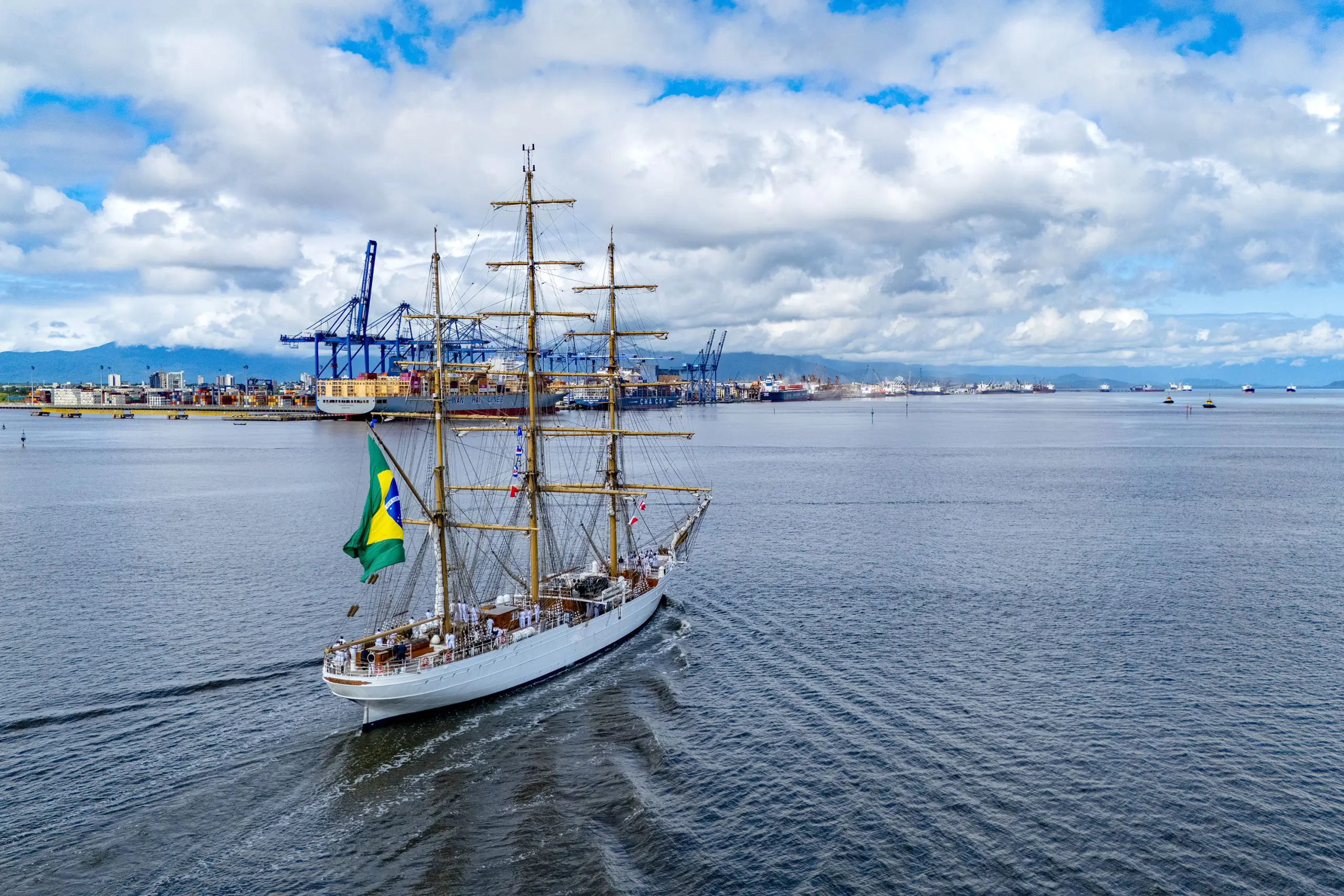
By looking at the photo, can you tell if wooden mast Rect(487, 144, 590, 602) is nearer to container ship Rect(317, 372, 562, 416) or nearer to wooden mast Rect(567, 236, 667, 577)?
wooden mast Rect(567, 236, 667, 577)

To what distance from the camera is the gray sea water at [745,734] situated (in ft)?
71.8

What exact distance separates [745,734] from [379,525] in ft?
47.7

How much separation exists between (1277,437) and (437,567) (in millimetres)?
163885

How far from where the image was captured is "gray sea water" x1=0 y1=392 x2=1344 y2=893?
21.9m

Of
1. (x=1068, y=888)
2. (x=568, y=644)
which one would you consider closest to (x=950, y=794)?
(x=1068, y=888)

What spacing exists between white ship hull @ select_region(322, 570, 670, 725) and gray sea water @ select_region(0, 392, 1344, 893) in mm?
716

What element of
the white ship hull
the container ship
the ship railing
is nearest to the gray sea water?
the white ship hull

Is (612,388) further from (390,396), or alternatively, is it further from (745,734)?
(390,396)

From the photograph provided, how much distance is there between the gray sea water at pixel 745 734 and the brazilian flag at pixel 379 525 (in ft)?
17.4

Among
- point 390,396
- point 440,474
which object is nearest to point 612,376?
point 440,474

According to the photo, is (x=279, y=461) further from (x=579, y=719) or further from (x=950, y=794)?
(x=950, y=794)

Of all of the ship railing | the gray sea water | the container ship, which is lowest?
the gray sea water

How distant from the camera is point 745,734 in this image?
29047 millimetres

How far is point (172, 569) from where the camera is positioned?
50031mm
